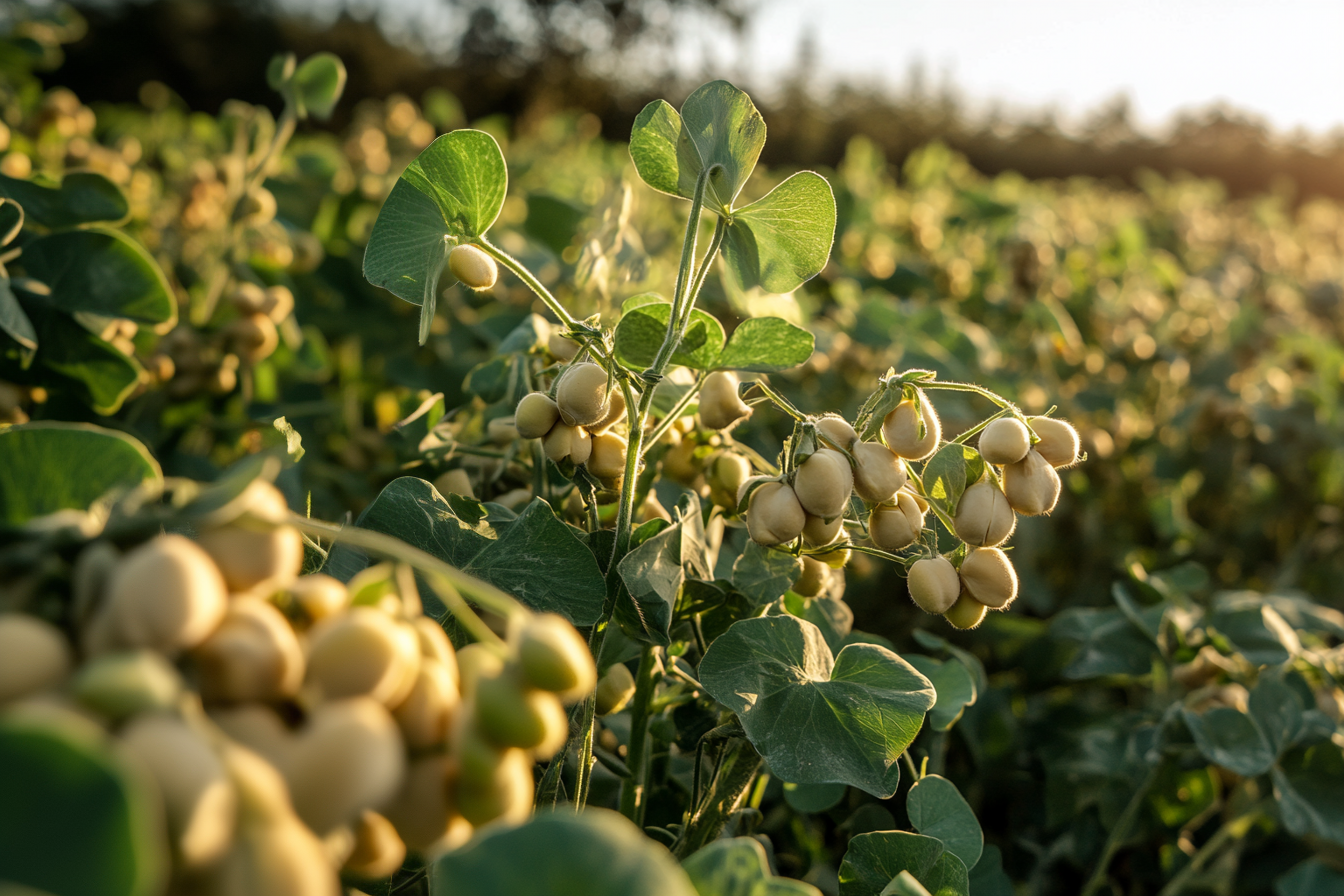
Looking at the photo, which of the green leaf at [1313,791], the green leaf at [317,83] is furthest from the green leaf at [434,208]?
the green leaf at [1313,791]

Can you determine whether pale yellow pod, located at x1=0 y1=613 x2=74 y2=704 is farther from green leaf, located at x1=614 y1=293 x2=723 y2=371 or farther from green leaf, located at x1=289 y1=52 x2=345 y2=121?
green leaf, located at x1=289 y1=52 x2=345 y2=121

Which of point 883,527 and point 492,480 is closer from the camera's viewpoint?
point 883,527

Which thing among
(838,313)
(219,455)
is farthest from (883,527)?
(838,313)

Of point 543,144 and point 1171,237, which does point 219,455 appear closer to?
point 543,144

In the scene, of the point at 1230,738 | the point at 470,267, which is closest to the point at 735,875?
the point at 470,267

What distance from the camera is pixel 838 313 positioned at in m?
1.74

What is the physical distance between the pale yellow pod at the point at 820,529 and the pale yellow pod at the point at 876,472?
0.08 ft

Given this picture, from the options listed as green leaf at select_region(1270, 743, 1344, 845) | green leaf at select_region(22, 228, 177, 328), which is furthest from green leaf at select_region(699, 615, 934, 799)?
green leaf at select_region(22, 228, 177, 328)

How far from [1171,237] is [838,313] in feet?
8.81

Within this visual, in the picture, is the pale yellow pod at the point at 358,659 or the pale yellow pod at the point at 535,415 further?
the pale yellow pod at the point at 535,415

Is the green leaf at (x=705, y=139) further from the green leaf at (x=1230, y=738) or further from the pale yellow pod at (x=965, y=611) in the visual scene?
the green leaf at (x=1230, y=738)

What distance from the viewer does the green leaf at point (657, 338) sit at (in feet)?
1.73

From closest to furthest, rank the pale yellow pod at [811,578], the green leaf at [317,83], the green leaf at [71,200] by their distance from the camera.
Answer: the pale yellow pod at [811,578]
the green leaf at [71,200]
the green leaf at [317,83]

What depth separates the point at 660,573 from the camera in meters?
0.54
